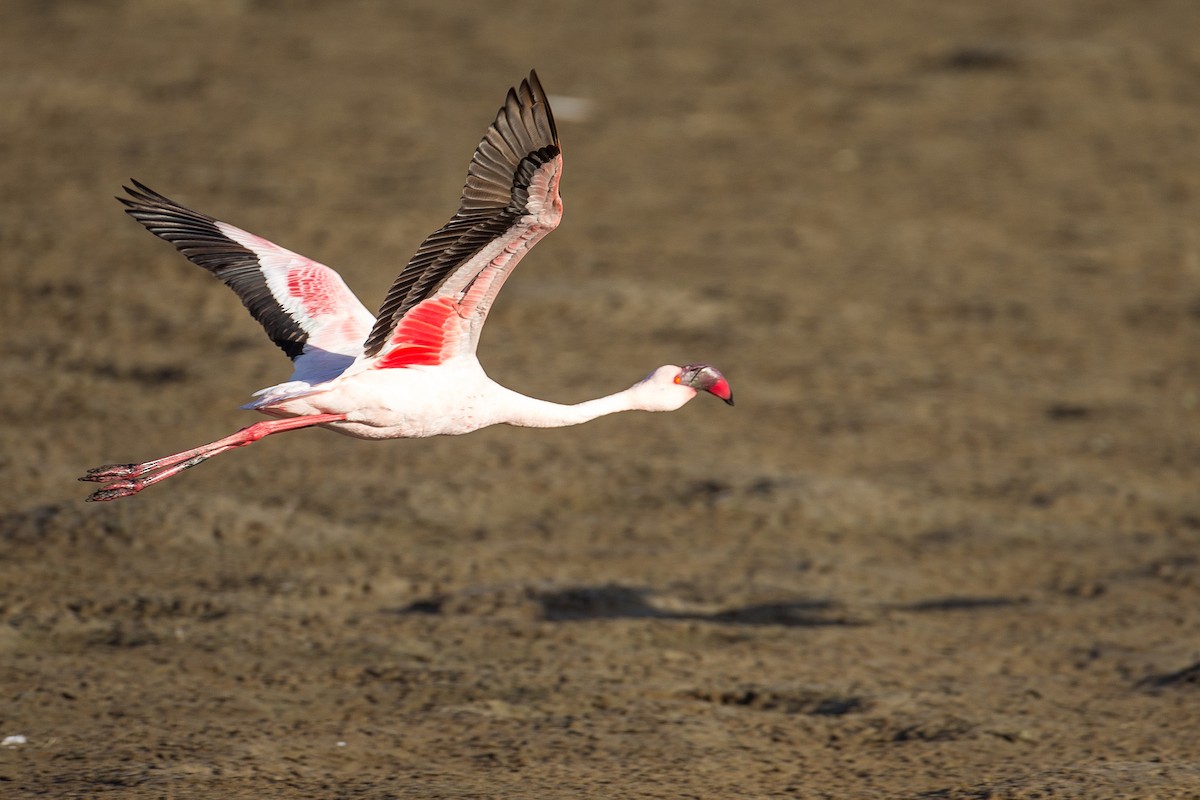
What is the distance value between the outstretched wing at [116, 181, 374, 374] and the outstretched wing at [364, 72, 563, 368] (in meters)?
0.86

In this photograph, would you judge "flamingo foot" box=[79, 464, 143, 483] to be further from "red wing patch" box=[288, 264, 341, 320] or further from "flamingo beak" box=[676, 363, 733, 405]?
"flamingo beak" box=[676, 363, 733, 405]

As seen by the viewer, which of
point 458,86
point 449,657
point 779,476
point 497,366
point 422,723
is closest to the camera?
point 422,723

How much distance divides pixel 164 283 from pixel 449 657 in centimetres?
666

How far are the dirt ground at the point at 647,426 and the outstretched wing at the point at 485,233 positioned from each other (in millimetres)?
2264

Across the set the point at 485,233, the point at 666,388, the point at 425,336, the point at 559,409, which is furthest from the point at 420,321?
the point at 666,388

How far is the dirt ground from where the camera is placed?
8.96 metres

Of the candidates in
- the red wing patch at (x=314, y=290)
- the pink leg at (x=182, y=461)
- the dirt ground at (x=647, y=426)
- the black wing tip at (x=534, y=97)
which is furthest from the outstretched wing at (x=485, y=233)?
the dirt ground at (x=647, y=426)

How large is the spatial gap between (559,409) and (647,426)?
5419 millimetres

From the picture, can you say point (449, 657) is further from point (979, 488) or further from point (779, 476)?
point (979, 488)

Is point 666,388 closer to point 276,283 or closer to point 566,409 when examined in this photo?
point 566,409

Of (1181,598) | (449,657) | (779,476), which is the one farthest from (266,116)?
(1181,598)

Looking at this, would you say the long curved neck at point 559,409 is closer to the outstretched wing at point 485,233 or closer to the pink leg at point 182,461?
the outstretched wing at point 485,233

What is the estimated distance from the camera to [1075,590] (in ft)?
36.8

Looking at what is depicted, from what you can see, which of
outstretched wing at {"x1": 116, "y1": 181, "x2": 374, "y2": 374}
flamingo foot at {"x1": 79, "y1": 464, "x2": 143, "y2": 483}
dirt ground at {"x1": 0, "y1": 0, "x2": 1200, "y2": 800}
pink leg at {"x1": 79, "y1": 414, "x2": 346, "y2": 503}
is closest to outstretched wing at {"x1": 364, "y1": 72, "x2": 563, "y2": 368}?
pink leg at {"x1": 79, "y1": 414, "x2": 346, "y2": 503}
